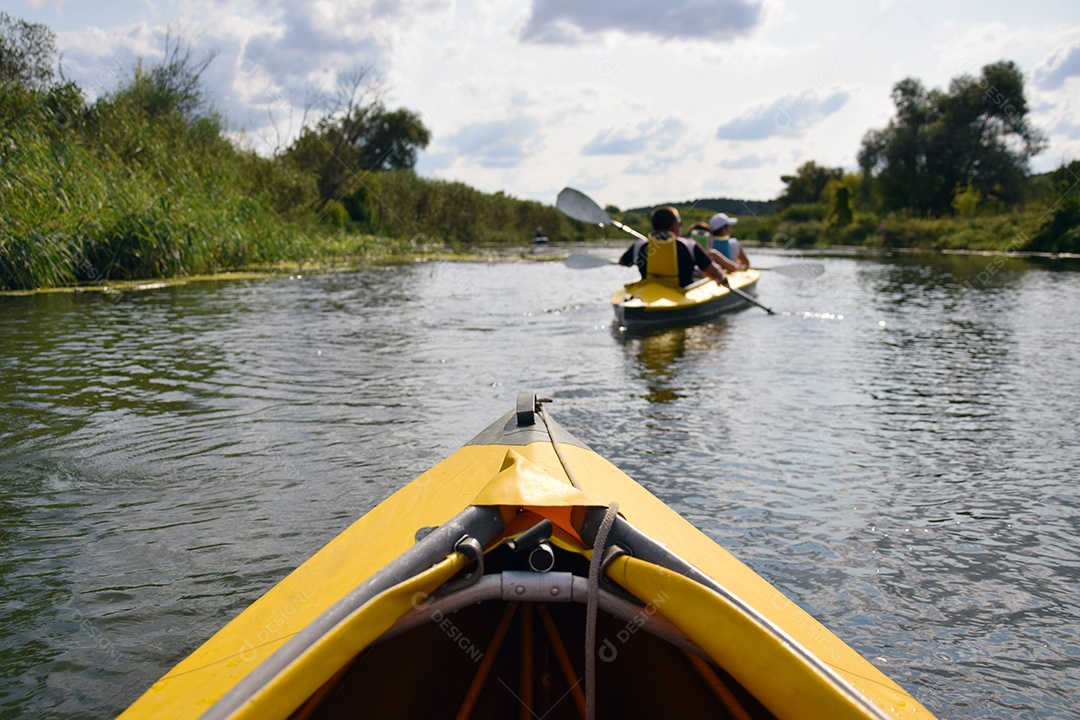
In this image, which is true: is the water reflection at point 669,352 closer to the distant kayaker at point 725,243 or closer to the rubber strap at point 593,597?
the distant kayaker at point 725,243

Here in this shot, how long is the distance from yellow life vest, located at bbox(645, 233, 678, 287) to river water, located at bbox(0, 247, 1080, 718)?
90 centimetres

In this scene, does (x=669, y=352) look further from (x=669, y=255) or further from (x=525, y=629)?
(x=525, y=629)

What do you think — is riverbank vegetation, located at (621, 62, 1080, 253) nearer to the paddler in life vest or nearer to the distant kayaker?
the distant kayaker

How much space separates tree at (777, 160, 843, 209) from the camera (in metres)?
63.2

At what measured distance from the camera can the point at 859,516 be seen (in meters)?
Answer: 3.91

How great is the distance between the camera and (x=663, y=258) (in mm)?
10633

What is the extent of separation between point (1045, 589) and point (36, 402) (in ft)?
19.6

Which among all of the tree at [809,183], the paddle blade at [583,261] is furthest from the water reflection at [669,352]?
the tree at [809,183]

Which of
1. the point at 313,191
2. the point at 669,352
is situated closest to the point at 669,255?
the point at 669,352

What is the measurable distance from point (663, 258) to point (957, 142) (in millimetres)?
36321

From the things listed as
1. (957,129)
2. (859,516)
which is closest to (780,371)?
(859,516)

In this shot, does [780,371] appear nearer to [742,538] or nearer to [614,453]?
[614,453]

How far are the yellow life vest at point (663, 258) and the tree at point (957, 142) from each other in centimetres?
3458

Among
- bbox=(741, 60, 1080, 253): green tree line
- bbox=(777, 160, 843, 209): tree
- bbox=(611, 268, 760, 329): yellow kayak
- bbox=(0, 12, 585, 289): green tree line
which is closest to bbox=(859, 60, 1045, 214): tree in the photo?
bbox=(741, 60, 1080, 253): green tree line
